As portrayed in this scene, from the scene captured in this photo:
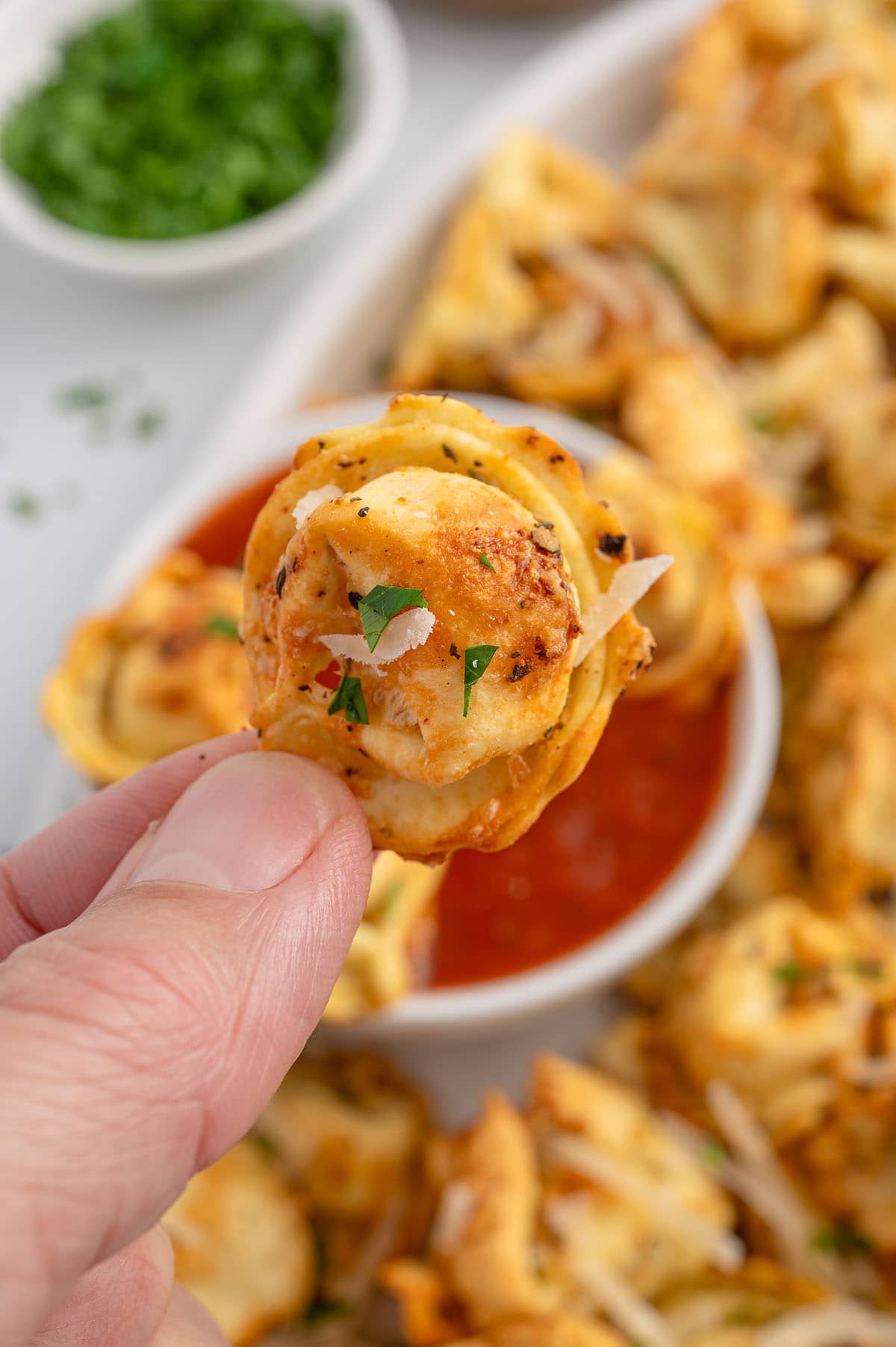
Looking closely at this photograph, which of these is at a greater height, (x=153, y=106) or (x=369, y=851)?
(x=153, y=106)

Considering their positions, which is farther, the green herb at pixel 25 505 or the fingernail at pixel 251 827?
the green herb at pixel 25 505

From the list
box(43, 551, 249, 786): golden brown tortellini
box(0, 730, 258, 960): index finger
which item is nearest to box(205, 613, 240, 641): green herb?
box(43, 551, 249, 786): golden brown tortellini

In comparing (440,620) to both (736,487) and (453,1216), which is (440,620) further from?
(736,487)

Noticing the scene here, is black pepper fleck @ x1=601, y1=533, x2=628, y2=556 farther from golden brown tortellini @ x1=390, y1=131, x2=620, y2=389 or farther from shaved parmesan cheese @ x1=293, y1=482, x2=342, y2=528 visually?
golden brown tortellini @ x1=390, y1=131, x2=620, y2=389

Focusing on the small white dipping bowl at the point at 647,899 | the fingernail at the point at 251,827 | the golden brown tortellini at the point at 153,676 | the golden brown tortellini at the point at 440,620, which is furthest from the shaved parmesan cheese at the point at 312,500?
the small white dipping bowl at the point at 647,899

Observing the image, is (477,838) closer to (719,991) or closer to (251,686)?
(251,686)

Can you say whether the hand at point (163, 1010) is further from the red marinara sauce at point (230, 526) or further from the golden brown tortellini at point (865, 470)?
the golden brown tortellini at point (865, 470)

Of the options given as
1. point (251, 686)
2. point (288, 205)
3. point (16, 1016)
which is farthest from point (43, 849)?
point (288, 205)
